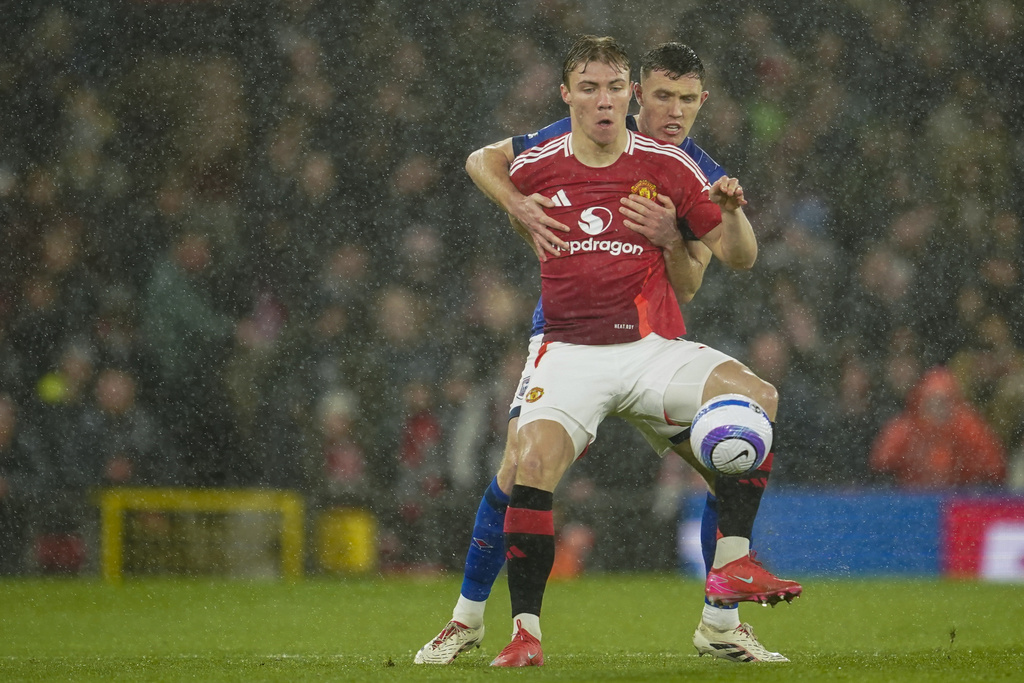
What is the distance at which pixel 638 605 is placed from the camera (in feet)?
20.8

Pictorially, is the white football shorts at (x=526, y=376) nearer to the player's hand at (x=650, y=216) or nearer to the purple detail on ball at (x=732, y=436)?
the player's hand at (x=650, y=216)

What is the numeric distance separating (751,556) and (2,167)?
6.64 meters

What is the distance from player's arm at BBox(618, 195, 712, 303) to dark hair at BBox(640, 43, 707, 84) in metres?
0.50

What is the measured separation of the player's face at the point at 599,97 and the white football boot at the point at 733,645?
1.45m

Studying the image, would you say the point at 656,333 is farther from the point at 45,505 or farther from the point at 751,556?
the point at 45,505

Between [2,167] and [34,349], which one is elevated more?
[2,167]

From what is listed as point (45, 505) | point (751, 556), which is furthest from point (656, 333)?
point (45, 505)

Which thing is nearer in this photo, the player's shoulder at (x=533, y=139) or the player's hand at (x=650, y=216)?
the player's hand at (x=650, y=216)

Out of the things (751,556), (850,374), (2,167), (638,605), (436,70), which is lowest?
(638,605)

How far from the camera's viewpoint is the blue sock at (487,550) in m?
4.18

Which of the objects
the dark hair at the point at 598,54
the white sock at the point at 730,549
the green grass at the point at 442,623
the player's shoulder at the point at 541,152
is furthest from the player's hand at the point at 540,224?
the green grass at the point at 442,623

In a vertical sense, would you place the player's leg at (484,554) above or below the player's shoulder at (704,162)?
below

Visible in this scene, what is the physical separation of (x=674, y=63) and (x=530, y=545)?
1.57m

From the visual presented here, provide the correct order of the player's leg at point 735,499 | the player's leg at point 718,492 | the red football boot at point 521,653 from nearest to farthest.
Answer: the player's leg at point 735,499
the red football boot at point 521,653
the player's leg at point 718,492
